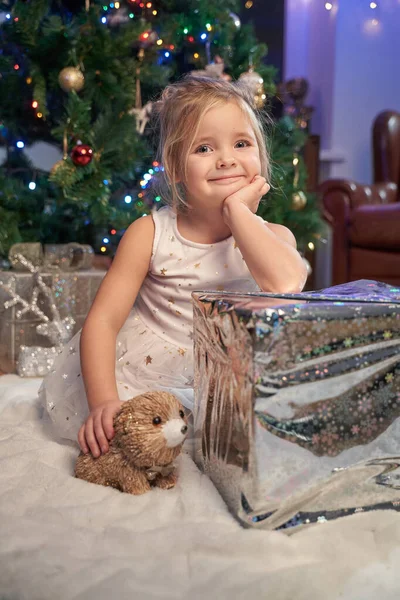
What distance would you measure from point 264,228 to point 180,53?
169 cm

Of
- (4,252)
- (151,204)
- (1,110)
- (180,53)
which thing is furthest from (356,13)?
(4,252)

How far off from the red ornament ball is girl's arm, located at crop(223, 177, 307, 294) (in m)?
0.99

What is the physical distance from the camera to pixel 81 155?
1943 mm

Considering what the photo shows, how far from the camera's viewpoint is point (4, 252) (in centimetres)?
202

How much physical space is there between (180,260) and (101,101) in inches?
44.2

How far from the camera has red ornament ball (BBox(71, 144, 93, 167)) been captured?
1.94m

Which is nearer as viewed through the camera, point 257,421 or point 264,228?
point 257,421

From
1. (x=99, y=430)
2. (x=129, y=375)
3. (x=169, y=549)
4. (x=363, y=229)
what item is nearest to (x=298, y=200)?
(x=363, y=229)

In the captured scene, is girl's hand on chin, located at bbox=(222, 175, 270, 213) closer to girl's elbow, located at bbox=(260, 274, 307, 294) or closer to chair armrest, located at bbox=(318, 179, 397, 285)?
girl's elbow, located at bbox=(260, 274, 307, 294)

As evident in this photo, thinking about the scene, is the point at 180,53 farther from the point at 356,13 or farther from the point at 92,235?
the point at 356,13

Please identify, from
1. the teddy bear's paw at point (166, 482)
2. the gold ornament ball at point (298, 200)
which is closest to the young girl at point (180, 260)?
the teddy bear's paw at point (166, 482)

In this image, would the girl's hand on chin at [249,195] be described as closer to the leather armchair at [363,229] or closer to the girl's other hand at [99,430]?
the girl's other hand at [99,430]

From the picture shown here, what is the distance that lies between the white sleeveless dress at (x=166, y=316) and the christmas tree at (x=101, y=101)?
0.68 metres

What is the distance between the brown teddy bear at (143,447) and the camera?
83 centimetres
